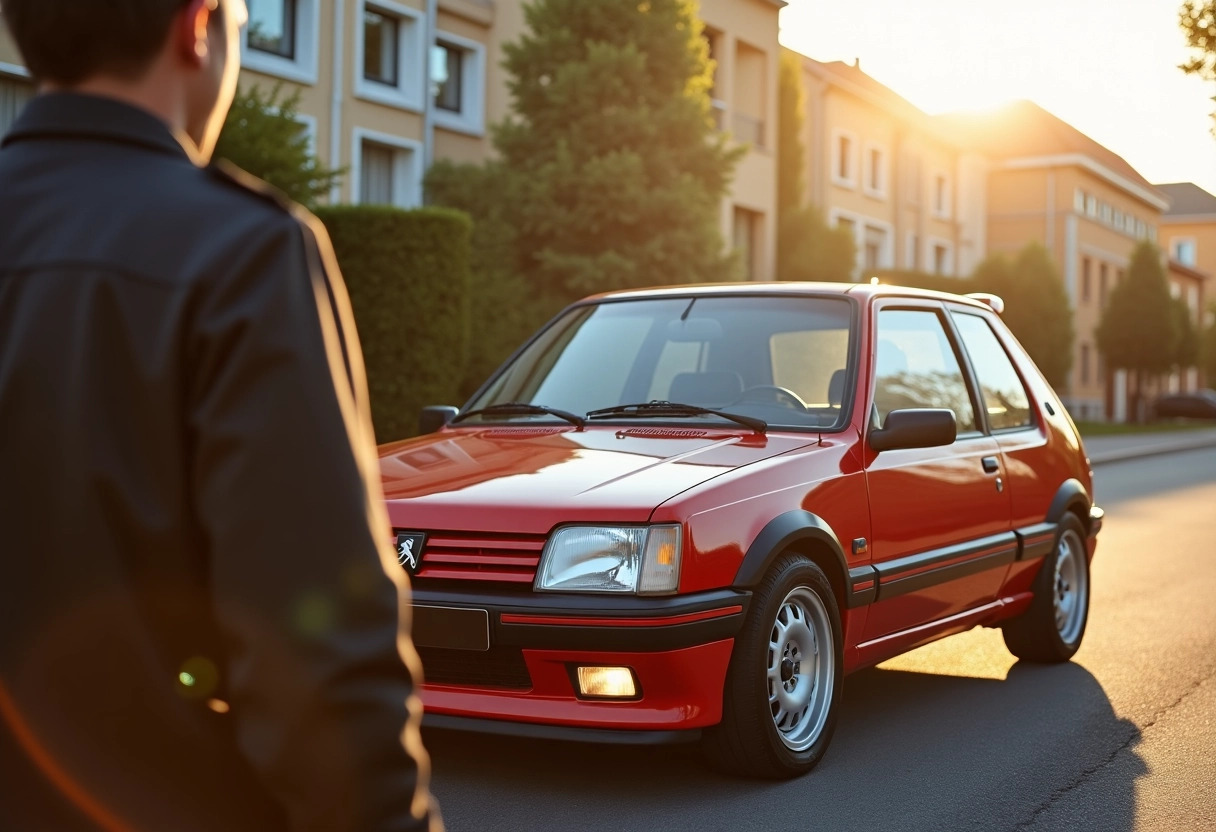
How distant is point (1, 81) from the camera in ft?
62.0

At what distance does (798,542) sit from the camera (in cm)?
535

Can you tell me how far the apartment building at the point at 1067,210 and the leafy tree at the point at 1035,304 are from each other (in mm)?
11887

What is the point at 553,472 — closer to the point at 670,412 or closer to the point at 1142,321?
the point at 670,412

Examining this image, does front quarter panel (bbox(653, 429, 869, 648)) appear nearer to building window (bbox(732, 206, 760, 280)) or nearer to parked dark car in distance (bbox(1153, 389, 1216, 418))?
building window (bbox(732, 206, 760, 280))

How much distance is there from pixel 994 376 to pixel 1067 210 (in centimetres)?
5909

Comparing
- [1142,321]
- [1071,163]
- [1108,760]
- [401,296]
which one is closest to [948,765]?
[1108,760]

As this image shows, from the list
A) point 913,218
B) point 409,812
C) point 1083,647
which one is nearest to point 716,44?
point 913,218

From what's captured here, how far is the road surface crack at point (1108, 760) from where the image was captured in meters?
4.84

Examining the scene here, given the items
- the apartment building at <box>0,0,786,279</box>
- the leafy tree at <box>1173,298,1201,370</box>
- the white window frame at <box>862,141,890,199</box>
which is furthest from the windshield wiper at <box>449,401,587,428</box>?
the leafy tree at <box>1173,298,1201,370</box>

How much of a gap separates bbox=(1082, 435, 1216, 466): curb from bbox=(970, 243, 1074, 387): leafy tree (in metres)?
7.12

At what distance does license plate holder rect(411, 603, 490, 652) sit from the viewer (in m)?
4.85

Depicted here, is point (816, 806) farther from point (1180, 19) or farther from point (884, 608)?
point (1180, 19)

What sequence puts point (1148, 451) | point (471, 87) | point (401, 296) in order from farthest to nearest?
1. point (1148, 451)
2. point (471, 87)
3. point (401, 296)

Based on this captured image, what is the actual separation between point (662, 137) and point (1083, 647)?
15.3m
